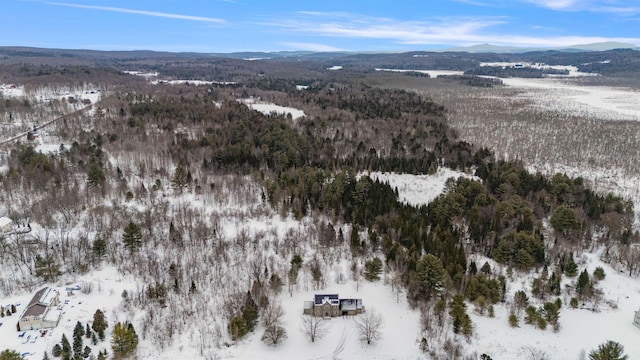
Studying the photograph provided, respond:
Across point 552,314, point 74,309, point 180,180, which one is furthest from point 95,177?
point 552,314

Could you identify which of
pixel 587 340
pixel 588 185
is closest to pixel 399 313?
pixel 587 340

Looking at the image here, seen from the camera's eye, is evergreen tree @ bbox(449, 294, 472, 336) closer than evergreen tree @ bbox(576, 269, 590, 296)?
Yes

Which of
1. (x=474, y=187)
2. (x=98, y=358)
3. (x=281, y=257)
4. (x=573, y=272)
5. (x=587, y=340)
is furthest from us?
(x=474, y=187)

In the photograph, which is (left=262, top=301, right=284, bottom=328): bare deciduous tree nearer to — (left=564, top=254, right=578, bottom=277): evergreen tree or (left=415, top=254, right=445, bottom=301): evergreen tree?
(left=415, top=254, right=445, bottom=301): evergreen tree

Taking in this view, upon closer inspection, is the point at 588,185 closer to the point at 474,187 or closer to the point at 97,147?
the point at 474,187

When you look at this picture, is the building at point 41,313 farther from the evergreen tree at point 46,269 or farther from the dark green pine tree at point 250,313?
the dark green pine tree at point 250,313

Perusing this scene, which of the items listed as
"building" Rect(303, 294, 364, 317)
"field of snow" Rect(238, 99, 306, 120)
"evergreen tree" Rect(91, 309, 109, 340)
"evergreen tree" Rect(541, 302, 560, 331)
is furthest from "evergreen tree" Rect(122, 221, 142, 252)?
"field of snow" Rect(238, 99, 306, 120)
